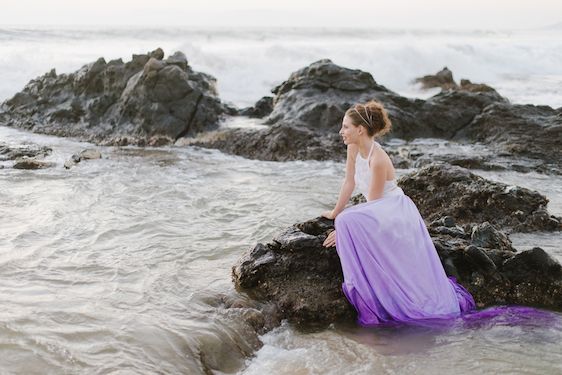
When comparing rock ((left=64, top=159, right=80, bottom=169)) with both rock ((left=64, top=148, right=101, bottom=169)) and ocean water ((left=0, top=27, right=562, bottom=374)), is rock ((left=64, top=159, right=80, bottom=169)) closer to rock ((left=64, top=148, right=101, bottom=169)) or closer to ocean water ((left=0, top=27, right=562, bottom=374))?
rock ((left=64, top=148, right=101, bottom=169))

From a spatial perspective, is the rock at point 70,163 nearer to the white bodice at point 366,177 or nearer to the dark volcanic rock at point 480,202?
the dark volcanic rock at point 480,202

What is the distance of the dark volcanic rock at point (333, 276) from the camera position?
5.01m

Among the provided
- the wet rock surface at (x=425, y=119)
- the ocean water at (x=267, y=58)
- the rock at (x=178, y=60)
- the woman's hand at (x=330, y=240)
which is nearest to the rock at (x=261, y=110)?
the wet rock surface at (x=425, y=119)

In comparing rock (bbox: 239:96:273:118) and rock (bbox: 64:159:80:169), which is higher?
rock (bbox: 239:96:273:118)

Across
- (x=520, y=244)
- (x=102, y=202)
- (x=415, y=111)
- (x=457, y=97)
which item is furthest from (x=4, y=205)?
(x=457, y=97)

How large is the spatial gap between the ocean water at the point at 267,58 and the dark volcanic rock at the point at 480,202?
38.7ft

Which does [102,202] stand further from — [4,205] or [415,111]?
[415,111]

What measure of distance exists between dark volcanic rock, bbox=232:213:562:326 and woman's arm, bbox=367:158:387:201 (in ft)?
1.96

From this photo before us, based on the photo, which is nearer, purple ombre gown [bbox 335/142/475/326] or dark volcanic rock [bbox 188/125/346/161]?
purple ombre gown [bbox 335/142/475/326]

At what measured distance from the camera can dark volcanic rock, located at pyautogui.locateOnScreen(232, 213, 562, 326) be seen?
197 inches

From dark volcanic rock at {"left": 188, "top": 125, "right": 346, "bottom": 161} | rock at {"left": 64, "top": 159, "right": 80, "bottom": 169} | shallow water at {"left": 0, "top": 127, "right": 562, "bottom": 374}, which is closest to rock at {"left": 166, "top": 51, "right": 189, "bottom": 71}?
dark volcanic rock at {"left": 188, "top": 125, "right": 346, "bottom": 161}

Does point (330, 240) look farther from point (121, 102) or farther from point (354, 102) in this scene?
point (121, 102)

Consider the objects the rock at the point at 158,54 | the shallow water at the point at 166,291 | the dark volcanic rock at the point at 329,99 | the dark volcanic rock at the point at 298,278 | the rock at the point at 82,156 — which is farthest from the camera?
the rock at the point at 158,54

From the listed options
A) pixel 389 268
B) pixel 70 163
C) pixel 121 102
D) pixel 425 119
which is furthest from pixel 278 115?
pixel 389 268
